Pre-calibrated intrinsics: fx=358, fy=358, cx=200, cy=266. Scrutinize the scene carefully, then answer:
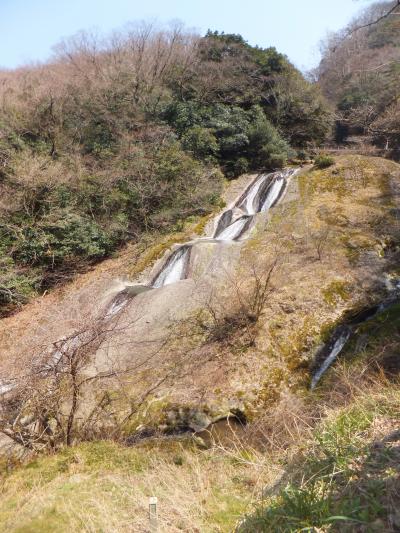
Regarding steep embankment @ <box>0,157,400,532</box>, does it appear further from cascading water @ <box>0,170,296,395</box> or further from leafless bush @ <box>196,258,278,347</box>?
cascading water @ <box>0,170,296,395</box>

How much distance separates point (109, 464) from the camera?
17.7 ft

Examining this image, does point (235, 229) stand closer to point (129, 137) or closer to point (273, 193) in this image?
point (273, 193)

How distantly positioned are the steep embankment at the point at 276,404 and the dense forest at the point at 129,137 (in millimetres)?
5486

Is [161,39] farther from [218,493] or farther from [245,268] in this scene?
[218,493]

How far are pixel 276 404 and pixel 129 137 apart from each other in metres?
16.0

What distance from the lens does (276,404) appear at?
6848mm

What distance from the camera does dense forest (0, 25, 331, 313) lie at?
1442 cm

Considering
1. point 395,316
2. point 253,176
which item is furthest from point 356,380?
point 253,176

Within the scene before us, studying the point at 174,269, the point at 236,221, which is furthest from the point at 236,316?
the point at 236,221

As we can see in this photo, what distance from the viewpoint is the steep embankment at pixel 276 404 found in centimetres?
297

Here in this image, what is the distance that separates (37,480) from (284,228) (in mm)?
10082

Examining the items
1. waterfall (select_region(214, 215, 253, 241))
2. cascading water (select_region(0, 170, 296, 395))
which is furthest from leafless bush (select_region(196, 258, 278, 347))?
waterfall (select_region(214, 215, 253, 241))

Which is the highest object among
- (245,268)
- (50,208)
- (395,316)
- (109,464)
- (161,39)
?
(161,39)

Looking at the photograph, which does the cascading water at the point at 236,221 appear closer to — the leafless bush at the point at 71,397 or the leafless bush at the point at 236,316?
the leafless bush at the point at 236,316
